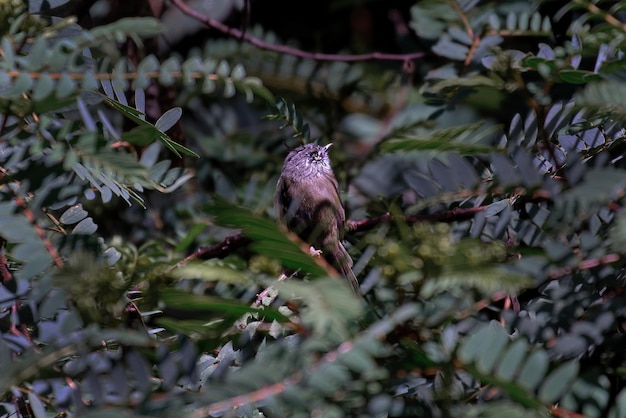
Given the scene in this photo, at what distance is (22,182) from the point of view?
5.59ft

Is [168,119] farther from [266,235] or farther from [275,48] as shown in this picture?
[275,48]

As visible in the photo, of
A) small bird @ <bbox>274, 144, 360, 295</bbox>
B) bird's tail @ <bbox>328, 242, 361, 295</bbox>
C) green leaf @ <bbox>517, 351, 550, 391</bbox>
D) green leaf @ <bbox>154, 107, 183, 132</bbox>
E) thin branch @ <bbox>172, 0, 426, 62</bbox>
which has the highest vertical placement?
green leaf @ <bbox>154, 107, 183, 132</bbox>

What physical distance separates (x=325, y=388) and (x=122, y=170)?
0.63m

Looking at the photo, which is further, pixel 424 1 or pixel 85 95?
pixel 424 1

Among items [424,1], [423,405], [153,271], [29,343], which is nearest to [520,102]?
[424,1]

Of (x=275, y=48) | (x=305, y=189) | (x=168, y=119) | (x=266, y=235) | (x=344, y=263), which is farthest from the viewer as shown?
(x=305, y=189)

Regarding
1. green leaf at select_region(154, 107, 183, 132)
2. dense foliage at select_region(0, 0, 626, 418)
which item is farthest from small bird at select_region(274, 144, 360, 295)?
green leaf at select_region(154, 107, 183, 132)

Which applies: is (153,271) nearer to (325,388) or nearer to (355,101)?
(325,388)

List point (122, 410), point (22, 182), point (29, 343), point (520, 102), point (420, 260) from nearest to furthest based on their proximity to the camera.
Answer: point (122, 410) → point (420, 260) → point (29, 343) → point (22, 182) → point (520, 102)

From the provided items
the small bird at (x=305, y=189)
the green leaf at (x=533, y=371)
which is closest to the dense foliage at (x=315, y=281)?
the green leaf at (x=533, y=371)

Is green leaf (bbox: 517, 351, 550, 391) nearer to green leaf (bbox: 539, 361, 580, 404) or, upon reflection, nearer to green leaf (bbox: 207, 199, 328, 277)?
green leaf (bbox: 539, 361, 580, 404)

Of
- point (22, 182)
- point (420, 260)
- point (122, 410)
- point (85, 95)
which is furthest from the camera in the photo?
point (85, 95)

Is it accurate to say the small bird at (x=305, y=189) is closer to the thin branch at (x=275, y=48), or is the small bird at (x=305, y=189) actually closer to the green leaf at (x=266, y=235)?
the thin branch at (x=275, y=48)

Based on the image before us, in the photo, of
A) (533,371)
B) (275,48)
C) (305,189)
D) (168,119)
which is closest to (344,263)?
(168,119)
